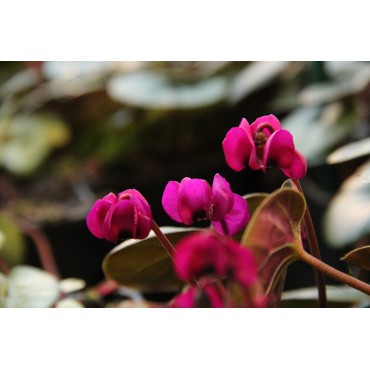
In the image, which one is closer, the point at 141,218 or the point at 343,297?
the point at 141,218

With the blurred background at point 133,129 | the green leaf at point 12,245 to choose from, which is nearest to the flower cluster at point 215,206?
the blurred background at point 133,129

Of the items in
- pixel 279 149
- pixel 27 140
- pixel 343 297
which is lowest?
pixel 343 297

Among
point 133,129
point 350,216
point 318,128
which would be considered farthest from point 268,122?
point 133,129

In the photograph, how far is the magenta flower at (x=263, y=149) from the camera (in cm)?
34

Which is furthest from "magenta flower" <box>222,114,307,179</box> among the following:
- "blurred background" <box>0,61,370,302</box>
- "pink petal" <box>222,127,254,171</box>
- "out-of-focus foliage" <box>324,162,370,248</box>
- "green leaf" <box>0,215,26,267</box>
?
"green leaf" <box>0,215,26,267</box>

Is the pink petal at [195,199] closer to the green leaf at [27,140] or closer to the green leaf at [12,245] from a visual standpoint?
the green leaf at [12,245]

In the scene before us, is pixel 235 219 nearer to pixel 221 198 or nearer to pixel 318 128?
pixel 221 198

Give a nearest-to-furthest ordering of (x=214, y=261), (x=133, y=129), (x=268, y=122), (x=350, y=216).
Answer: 1. (x=214, y=261)
2. (x=268, y=122)
3. (x=350, y=216)
4. (x=133, y=129)

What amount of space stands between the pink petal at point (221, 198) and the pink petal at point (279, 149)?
26mm

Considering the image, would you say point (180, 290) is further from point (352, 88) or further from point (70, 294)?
point (352, 88)

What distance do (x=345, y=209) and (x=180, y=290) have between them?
0.81ft

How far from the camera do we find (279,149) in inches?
13.3

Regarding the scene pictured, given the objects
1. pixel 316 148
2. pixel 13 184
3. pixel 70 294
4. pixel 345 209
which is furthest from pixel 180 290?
pixel 13 184

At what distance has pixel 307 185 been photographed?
90 cm
